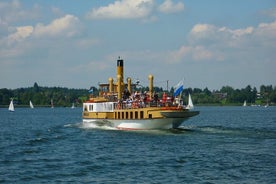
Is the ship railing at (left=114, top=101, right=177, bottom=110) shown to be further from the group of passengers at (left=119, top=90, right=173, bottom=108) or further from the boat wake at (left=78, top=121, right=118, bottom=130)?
the boat wake at (left=78, top=121, right=118, bottom=130)

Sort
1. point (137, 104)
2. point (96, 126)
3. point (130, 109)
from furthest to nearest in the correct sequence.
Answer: point (96, 126)
point (137, 104)
point (130, 109)

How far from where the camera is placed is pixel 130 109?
226 feet

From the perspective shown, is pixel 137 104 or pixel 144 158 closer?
pixel 144 158

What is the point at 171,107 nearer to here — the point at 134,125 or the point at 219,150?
the point at 134,125

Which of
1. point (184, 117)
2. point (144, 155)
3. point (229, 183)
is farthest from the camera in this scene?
point (184, 117)

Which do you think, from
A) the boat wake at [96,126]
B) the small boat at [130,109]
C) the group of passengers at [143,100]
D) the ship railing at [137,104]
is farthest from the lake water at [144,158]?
the boat wake at [96,126]

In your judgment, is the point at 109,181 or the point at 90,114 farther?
the point at 90,114

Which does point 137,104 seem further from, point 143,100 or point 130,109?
point 130,109

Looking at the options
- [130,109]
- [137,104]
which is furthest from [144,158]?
[137,104]

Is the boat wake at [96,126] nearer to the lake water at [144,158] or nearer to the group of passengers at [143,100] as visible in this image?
the group of passengers at [143,100]

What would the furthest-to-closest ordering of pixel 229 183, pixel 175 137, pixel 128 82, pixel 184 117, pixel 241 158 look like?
pixel 128 82 → pixel 184 117 → pixel 175 137 → pixel 241 158 → pixel 229 183

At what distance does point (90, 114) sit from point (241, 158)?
41.7m

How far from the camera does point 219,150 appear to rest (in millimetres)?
48188

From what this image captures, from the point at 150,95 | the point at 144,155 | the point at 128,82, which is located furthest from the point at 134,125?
the point at 144,155
